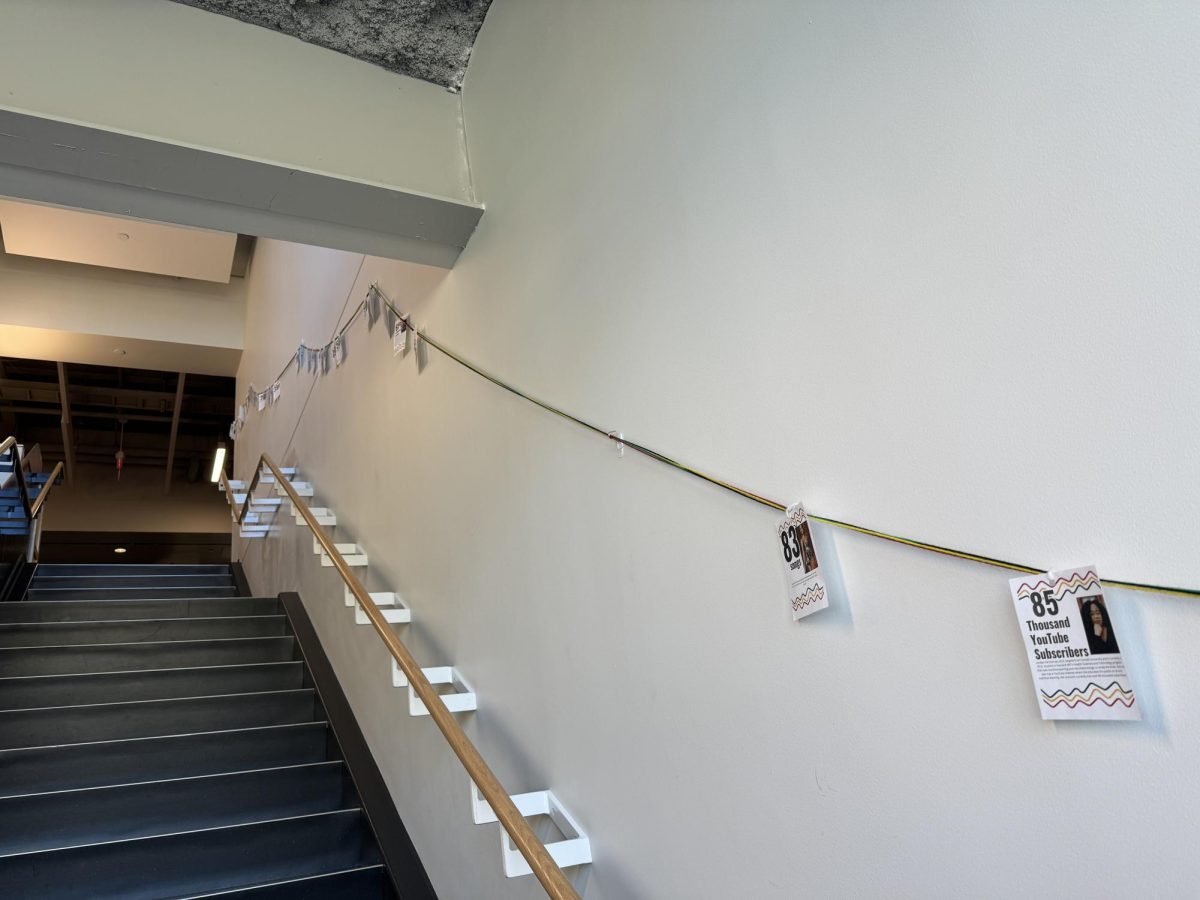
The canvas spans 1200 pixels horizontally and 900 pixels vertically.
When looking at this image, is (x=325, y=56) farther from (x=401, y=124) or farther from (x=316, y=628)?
(x=316, y=628)

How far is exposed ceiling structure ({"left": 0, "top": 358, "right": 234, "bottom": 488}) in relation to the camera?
10633 mm

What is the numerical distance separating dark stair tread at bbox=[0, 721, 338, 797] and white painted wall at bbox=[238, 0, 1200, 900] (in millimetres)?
1586

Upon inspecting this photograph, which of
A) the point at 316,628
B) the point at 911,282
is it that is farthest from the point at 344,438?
the point at 911,282

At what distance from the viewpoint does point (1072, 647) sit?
0.79 m

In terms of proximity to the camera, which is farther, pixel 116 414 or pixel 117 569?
pixel 116 414

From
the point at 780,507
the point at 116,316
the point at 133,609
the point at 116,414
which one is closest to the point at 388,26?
the point at 780,507

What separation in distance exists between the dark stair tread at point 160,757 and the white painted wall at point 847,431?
159 cm

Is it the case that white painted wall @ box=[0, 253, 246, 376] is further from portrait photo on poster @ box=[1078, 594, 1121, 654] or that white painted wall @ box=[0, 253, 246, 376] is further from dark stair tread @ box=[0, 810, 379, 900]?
portrait photo on poster @ box=[1078, 594, 1121, 654]

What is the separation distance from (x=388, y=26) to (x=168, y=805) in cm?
279

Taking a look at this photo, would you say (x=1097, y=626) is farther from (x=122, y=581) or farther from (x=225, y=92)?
(x=122, y=581)

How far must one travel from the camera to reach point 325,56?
249 cm

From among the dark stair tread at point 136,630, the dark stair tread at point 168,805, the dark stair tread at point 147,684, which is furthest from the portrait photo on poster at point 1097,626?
the dark stair tread at point 136,630

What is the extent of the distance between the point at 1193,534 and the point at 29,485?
7920mm

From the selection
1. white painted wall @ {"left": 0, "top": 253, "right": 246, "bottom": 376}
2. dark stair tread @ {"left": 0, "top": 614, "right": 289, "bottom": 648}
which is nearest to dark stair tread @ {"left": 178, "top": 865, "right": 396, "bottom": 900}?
dark stair tread @ {"left": 0, "top": 614, "right": 289, "bottom": 648}
